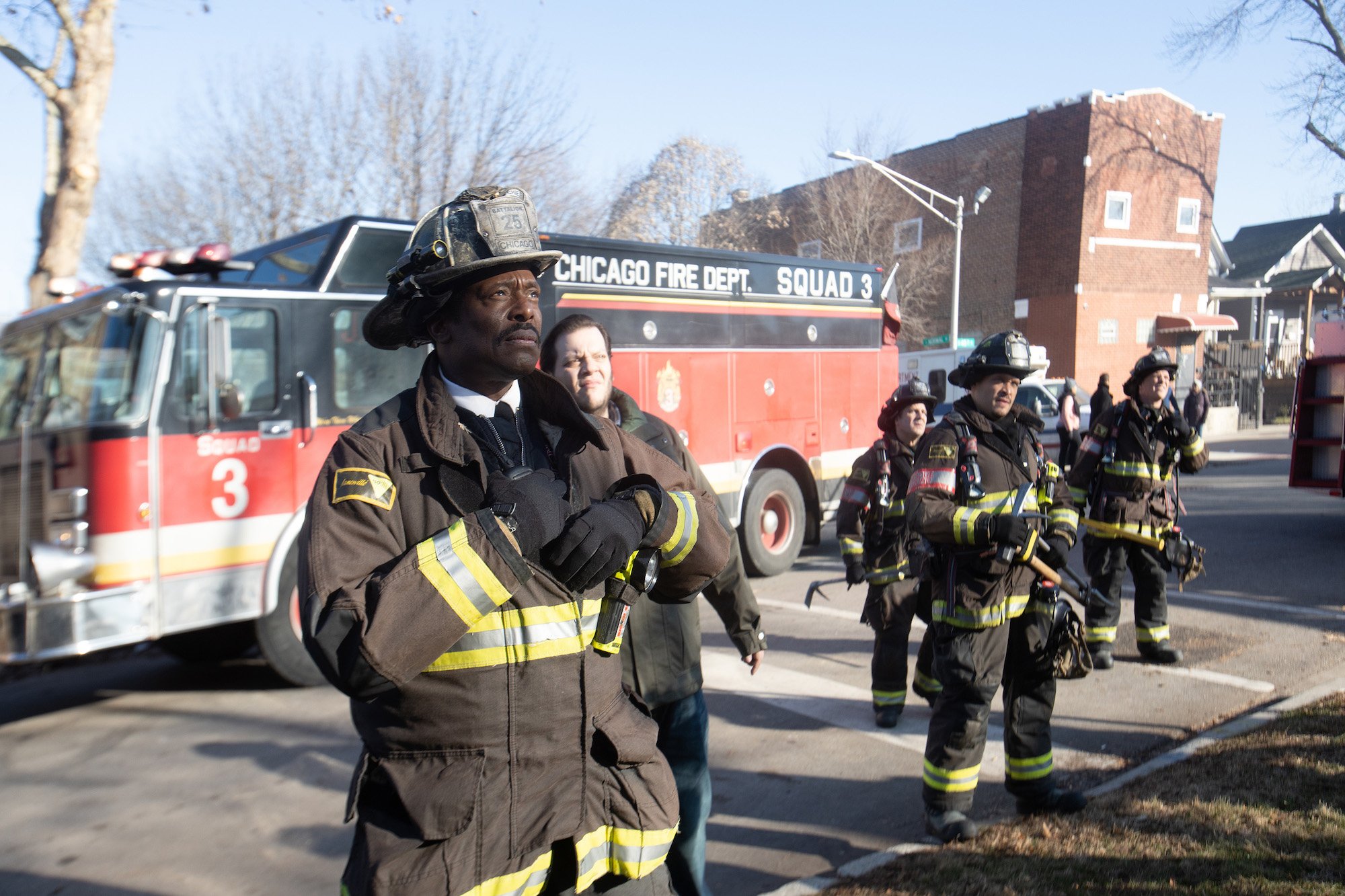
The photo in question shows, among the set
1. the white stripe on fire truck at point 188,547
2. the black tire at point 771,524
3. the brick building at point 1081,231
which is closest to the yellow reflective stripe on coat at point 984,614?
the white stripe on fire truck at point 188,547

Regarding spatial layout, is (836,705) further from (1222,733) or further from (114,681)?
(114,681)

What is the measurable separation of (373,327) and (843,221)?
1132 inches

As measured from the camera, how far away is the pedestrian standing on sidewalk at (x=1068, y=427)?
49.1 ft

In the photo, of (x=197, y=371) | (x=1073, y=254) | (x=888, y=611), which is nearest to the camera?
(x=888, y=611)

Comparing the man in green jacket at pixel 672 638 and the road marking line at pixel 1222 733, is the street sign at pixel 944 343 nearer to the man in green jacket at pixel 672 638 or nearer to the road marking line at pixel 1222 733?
the road marking line at pixel 1222 733

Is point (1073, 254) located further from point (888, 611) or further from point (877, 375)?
point (888, 611)

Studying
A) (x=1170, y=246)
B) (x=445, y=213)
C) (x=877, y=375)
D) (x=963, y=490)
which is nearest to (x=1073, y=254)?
(x=1170, y=246)

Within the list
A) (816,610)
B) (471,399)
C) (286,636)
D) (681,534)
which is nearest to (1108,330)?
(816,610)

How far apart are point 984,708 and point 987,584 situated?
473mm

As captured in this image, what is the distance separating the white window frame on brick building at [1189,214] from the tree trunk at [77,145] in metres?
29.8

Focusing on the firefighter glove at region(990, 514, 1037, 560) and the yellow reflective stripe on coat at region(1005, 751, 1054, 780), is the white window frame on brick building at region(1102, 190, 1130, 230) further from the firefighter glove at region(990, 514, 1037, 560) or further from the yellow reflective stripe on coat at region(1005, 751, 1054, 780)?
the yellow reflective stripe on coat at region(1005, 751, 1054, 780)

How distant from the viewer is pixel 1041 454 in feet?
13.6

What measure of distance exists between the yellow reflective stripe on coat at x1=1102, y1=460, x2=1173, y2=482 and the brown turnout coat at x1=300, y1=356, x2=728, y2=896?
4.95m

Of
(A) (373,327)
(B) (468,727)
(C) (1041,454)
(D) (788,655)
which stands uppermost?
(A) (373,327)
